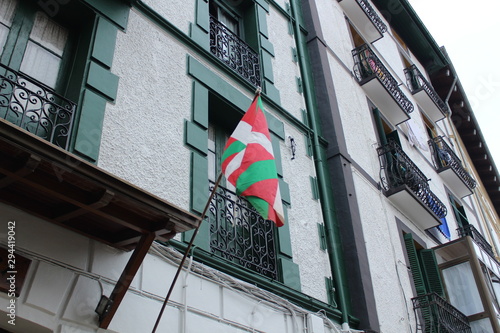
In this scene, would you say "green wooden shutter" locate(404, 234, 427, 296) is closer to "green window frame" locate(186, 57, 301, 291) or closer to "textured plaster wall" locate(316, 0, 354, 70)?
"green window frame" locate(186, 57, 301, 291)

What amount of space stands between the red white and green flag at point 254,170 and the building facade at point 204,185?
0.73m

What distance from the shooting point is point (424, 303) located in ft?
30.4

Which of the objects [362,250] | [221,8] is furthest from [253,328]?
[221,8]

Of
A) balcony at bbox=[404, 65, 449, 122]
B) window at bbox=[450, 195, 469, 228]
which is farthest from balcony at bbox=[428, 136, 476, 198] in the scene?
balcony at bbox=[404, 65, 449, 122]

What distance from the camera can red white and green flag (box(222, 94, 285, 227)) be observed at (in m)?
5.23

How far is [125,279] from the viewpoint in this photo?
4.62 meters

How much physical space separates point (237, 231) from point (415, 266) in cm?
465

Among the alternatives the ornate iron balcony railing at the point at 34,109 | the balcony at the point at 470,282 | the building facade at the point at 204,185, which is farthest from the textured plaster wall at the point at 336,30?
the ornate iron balcony railing at the point at 34,109

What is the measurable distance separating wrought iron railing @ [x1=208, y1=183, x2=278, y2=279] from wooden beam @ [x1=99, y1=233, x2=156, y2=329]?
166 cm

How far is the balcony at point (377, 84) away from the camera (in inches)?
494

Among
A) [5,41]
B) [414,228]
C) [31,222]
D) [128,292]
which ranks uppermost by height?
[414,228]

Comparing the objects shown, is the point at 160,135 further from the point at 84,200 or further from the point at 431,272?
the point at 431,272

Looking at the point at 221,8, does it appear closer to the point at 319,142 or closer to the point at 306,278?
the point at 319,142

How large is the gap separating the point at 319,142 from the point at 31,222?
232 inches
